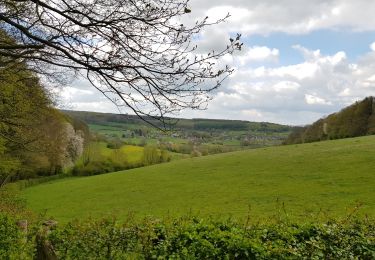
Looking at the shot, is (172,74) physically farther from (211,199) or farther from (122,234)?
(211,199)

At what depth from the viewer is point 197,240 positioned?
8.14m

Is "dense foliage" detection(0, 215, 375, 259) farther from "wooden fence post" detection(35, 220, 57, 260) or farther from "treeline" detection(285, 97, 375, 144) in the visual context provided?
"treeline" detection(285, 97, 375, 144)

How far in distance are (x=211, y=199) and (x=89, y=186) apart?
22.4 meters

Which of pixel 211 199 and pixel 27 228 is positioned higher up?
pixel 27 228

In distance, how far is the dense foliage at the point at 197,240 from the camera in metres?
7.77

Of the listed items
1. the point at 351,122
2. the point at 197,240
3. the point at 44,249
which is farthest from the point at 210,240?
the point at 351,122

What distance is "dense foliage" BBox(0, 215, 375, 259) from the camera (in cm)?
777

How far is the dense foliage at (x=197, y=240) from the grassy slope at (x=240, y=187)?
1625 centimetres

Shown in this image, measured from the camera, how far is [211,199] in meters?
35.8

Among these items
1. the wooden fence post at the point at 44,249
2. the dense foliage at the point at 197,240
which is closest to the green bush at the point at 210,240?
the dense foliage at the point at 197,240

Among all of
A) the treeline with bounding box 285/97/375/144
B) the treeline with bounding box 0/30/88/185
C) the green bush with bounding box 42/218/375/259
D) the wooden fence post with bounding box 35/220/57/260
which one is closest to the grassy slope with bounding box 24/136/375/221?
the treeline with bounding box 0/30/88/185

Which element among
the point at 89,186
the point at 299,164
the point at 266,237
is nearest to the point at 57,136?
the point at 89,186

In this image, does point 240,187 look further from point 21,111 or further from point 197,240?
point 197,240

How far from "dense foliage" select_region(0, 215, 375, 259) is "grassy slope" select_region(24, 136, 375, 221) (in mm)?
16253
